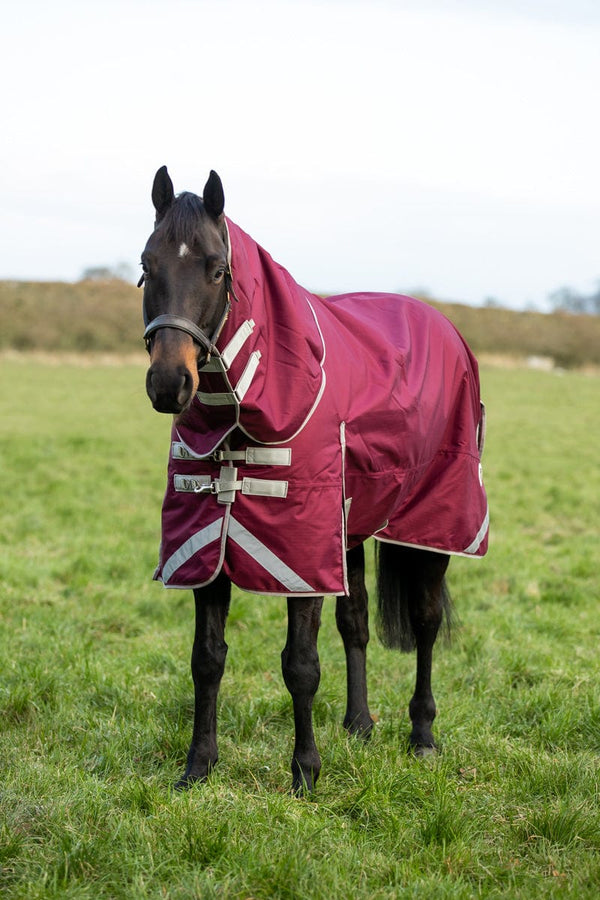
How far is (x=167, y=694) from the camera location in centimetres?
456

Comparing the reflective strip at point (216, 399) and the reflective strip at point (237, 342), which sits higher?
the reflective strip at point (237, 342)

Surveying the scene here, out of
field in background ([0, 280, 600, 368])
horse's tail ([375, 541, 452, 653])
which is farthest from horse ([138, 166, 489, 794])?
field in background ([0, 280, 600, 368])

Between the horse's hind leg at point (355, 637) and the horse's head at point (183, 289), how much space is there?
1868 mm

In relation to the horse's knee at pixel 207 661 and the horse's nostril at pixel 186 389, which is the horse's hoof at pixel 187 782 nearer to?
the horse's knee at pixel 207 661

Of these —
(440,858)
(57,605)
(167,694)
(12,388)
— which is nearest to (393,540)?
(167,694)

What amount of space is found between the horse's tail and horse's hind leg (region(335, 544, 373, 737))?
0.13 m

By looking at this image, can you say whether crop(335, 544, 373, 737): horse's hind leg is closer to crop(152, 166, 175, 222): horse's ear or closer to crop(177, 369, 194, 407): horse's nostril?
crop(177, 369, 194, 407): horse's nostril

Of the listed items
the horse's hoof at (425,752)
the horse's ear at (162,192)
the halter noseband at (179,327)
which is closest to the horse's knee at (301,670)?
the horse's hoof at (425,752)

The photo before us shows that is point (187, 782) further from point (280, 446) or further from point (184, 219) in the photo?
point (184, 219)

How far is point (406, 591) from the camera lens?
477 centimetres

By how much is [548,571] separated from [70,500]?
5.45 m

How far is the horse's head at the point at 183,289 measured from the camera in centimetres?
298

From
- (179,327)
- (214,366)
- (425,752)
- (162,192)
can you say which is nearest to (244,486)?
(214,366)

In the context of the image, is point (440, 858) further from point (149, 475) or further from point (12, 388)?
point (12, 388)
